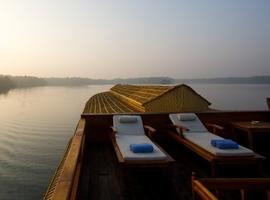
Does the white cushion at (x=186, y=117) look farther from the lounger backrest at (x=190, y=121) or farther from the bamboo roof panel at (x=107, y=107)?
the bamboo roof panel at (x=107, y=107)

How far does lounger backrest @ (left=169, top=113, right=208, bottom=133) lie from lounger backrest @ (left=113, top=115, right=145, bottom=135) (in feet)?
2.76

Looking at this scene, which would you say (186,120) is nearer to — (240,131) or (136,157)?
(240,131)

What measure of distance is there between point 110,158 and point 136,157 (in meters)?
1.43

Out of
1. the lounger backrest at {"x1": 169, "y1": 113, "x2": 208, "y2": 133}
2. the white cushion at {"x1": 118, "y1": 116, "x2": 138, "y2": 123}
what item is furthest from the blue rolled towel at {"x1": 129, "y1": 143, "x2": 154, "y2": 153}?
the lounger backrest at {"x1": 169, "y1": 113, "x2": 208, "y2": 133}

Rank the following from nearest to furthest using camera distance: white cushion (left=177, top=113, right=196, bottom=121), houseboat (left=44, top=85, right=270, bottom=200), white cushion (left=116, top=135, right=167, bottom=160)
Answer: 1. houseboat (left=44, top=85, right=270, bottom=200)
2. white cushion (left=116, top=135, right=167, bottom=160)
3. white cushion (left=177, top=113, right=196, bottom=121)

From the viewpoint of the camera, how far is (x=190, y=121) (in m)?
7.25

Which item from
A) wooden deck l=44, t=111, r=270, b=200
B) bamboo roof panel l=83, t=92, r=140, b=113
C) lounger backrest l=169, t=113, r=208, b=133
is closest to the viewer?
wooden deck l=44, t=111, r=270, b=200

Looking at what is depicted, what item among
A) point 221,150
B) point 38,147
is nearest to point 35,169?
point 38,147

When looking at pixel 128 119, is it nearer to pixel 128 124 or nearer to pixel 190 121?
pixel 128 124

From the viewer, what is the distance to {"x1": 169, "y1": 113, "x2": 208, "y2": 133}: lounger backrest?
699 centimetres

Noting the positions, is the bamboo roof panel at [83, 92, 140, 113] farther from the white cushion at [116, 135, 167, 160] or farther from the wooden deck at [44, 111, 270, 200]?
the white cushion at [116, 135, 167, 160]

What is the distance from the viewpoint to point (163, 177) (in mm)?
4773

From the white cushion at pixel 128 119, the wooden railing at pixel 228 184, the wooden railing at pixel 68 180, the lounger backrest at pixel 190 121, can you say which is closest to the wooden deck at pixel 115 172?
the wooden railing at pixel 68 180

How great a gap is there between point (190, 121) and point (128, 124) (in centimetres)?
149
